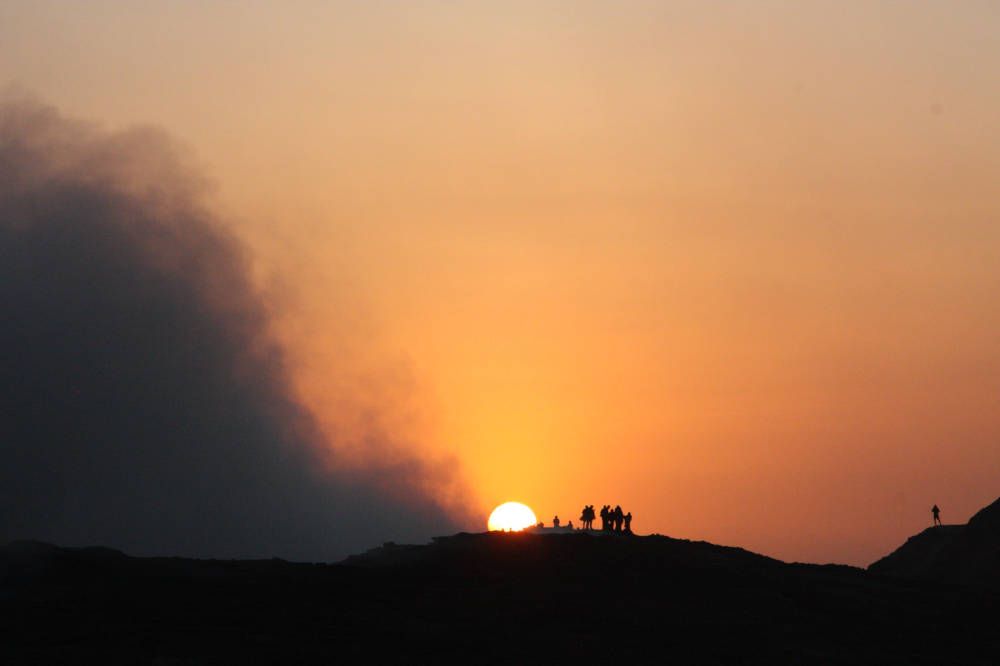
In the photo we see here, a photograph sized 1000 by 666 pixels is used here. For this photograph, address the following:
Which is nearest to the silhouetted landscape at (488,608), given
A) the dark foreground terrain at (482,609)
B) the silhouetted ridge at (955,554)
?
the dark foreground terrain at (482,609)

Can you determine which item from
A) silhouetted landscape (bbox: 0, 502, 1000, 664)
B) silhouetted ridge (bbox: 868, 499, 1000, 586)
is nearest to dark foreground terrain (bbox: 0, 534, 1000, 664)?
silhouetted landscape (bbox: 0, 502, 1000, 664)

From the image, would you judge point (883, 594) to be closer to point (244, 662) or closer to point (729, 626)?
point (729, 626)

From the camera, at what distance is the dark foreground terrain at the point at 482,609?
1869 inches

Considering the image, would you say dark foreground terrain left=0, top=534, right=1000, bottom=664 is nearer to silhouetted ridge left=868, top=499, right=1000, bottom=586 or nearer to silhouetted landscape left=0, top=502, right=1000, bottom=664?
silhouetted landscape left=0, top=502, right=1000, bottom=664

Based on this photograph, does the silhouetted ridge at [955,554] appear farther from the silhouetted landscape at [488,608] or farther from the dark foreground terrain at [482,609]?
the dark foreground terrain at [482,609]

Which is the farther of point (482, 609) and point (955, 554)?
point (955, 554)

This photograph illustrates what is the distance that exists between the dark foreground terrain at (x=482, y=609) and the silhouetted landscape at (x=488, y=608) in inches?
4.4

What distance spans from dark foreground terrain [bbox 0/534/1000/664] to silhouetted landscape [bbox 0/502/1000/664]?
113 mm

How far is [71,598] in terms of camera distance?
166 ft

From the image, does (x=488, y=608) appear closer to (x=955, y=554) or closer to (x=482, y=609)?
(x=482, y=609)

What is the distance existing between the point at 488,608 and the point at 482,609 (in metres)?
0.35

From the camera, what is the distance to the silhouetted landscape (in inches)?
1874

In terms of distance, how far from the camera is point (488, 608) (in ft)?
182

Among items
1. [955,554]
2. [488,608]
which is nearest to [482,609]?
[488,608]
